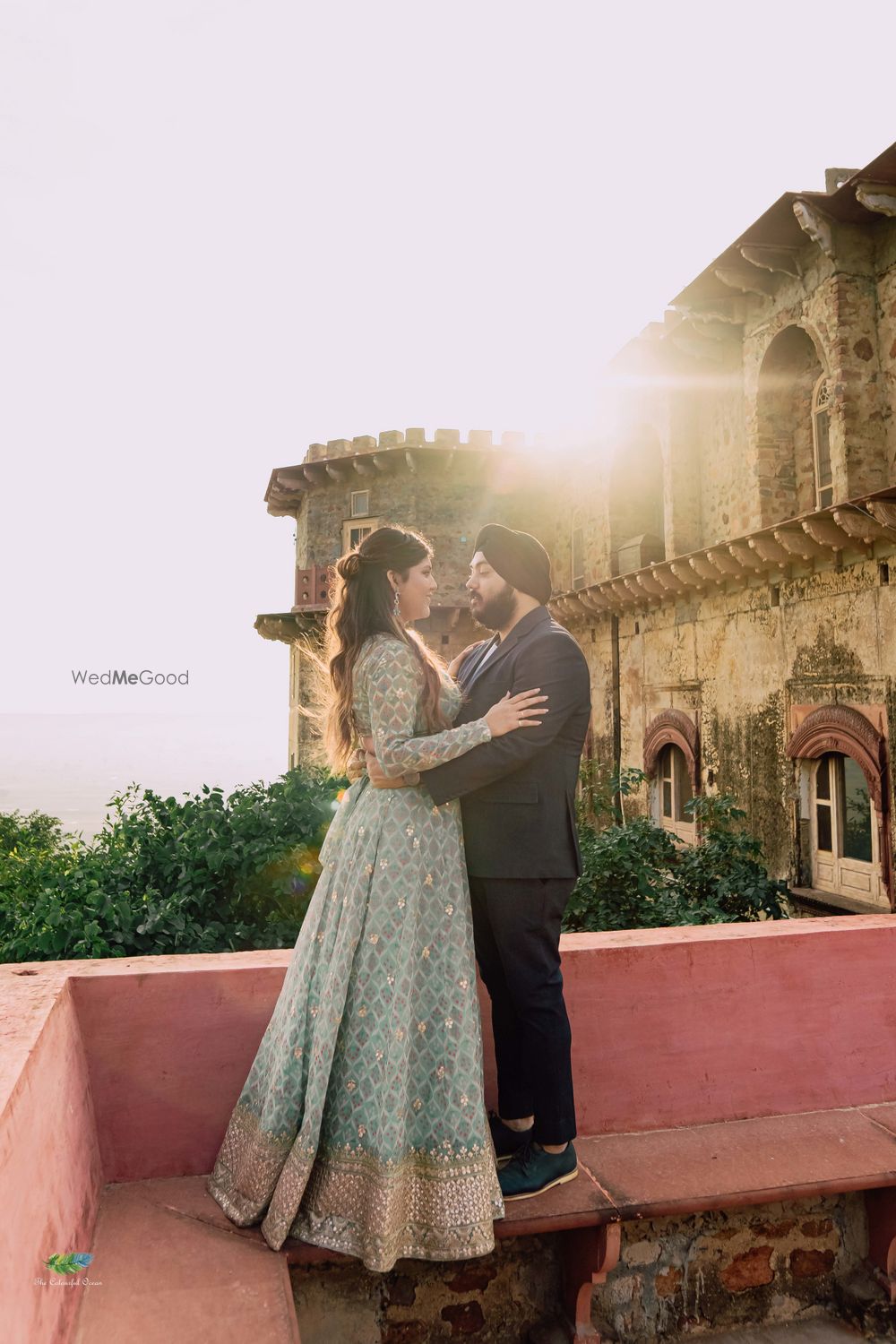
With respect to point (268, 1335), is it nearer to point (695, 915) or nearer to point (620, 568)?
point (695, 915)

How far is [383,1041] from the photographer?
2.45 meters

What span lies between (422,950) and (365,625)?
3.33ft

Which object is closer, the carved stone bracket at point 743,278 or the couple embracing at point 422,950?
the couple embracing at point 422,950

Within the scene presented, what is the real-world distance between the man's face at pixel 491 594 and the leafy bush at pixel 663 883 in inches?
136

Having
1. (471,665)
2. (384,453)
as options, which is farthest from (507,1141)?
(384,453)

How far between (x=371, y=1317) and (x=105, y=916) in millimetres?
2212

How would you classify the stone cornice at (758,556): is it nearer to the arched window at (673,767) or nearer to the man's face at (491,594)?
the arched window at (673,767)

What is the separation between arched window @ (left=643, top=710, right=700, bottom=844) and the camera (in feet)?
39.7

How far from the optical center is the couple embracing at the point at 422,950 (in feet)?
7.87

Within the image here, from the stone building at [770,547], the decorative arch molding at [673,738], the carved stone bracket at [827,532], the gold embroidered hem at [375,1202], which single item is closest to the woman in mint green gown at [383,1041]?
the gold embroidered hem at [375,1202]

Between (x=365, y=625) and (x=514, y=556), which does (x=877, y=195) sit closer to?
(x=514, y=556)

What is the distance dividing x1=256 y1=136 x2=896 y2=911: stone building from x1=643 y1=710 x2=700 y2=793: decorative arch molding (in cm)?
4

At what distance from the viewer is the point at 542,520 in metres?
18.5

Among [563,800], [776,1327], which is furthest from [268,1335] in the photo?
[776,1327]
